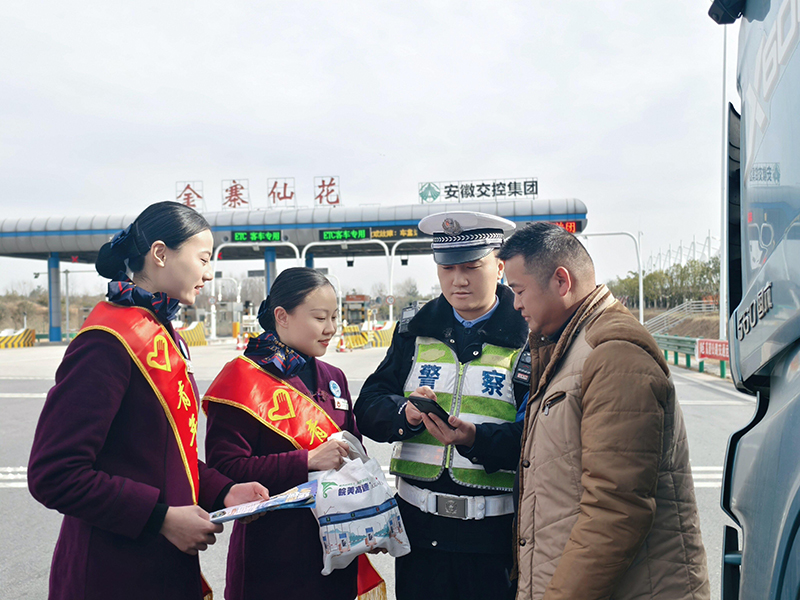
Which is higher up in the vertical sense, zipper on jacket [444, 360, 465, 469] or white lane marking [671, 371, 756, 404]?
zipper on jacket [444, 360, 465, 469]

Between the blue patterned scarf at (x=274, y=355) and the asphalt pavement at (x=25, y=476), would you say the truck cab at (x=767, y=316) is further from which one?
the blue patterned scarf at (x=274, y=355)

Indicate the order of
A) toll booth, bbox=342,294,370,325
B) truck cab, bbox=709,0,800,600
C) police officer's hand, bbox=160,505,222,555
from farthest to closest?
toll booth, bbox=342,294,370,325, police officer's hand, bbox=160,505,222,555, truck cab, bbox=709,0,800,600

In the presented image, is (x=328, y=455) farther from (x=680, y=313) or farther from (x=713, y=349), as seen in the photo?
(x=680, y=313)

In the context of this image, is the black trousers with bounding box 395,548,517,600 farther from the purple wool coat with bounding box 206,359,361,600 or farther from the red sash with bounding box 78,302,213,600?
the red sash with bounding box 78,302,213,600

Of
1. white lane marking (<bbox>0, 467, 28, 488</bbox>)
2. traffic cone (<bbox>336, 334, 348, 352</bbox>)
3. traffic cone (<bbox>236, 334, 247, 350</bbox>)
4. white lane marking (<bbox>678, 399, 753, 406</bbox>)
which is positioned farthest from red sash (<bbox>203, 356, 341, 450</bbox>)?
traffic cone (<bbox>236, 334, 247, 350</bbox>)

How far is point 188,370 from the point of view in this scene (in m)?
2.04

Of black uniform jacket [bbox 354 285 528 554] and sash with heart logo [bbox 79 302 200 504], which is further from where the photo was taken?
black uniform jacket [bbox 354 285 528 554]

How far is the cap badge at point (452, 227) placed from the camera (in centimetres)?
255

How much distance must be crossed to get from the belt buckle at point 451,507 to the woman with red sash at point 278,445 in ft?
1.42

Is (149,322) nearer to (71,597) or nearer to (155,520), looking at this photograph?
(155,520)

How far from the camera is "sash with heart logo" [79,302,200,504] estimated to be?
1.79 m

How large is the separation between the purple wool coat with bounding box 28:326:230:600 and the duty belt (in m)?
0.92

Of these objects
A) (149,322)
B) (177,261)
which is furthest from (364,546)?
(177,261)

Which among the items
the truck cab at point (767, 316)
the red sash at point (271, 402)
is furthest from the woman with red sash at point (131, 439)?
the truck cab at point (767, 316)
